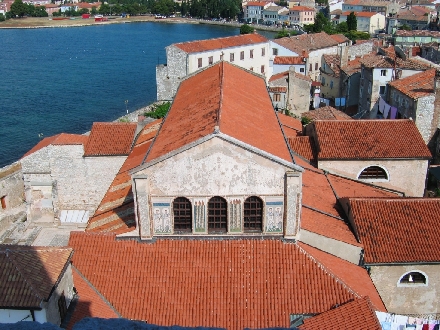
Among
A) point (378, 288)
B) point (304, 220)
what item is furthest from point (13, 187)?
point (378, 288)

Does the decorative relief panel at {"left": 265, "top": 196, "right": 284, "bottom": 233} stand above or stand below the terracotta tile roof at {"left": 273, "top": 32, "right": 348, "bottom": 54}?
below

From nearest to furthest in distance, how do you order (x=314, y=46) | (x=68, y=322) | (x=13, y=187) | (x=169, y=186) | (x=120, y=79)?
(x=68, y=322) → (x=169, y=186) → (x=13, y=187) → (x=314, y=46) → (x=120, y=79)

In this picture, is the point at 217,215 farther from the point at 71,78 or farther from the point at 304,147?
the point at 71,78

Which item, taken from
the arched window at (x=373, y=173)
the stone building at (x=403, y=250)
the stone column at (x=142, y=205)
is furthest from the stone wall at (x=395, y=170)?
the stone column at (x=142, y=205)

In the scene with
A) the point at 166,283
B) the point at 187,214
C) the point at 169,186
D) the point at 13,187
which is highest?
the point at 169,186

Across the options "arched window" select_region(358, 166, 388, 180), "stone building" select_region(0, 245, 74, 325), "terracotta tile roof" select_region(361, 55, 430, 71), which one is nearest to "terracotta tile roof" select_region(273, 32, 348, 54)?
"terracotta tile roof" select_region(361, 55, 430, 71)

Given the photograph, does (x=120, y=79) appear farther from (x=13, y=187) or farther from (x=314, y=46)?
(x=13, y=187)

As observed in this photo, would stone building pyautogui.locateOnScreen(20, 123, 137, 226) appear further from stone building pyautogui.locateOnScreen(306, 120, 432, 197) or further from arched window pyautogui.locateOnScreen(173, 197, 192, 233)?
arched window pyautogui.locateOnScreen(173, 197, 192, 233)

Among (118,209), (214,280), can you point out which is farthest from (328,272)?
(118,209)

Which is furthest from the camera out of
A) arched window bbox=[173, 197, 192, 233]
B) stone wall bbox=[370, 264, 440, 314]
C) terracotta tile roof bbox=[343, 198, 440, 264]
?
stone wall bbox=[370, 264, 440, 314]
